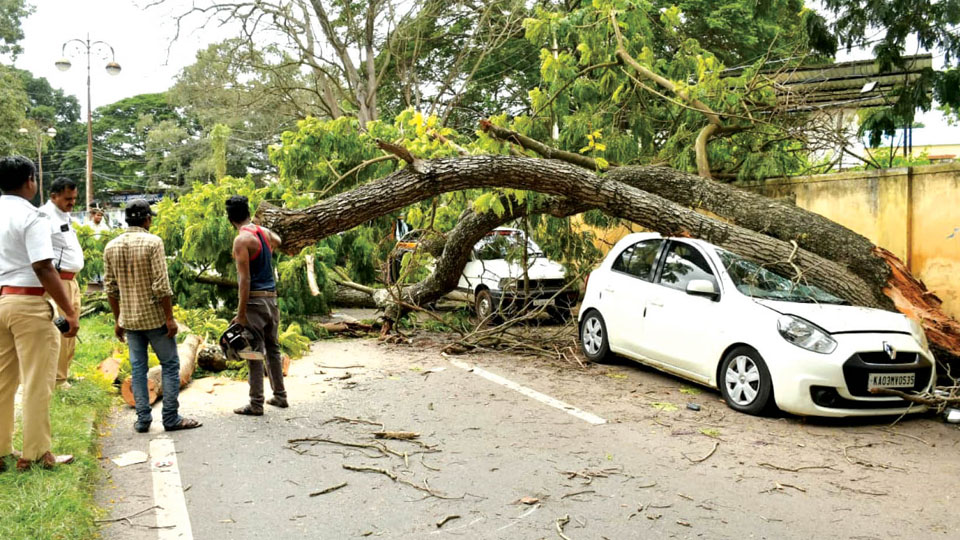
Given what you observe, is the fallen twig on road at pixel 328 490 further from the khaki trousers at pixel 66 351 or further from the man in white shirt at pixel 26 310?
the khaki trousers at pixel 66 351

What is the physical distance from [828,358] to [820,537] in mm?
2478

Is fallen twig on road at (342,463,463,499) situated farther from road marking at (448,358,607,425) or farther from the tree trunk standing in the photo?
the tree trunk standing

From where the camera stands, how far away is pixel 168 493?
15.6 ft

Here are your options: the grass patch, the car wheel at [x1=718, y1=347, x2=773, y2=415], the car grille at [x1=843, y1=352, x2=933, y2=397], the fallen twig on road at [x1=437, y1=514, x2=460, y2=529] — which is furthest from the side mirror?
the grass patch

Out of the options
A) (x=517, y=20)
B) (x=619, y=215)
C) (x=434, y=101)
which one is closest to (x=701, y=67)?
(x=619, y=215)

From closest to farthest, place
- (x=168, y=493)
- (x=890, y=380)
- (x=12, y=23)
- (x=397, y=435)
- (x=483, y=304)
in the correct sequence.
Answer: (x=168, y=493), (x=397, y=435), (x=890, y=380), (x=483, y=304), (x=12, y=23)

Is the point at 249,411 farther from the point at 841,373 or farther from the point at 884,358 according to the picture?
the point at 884,358

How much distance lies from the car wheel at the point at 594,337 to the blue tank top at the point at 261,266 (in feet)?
13.2

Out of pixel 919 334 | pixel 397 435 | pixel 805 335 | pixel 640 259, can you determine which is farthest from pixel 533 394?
pixel 919 334

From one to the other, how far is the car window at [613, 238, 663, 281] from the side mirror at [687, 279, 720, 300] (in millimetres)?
935

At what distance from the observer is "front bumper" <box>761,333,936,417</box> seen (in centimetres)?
620

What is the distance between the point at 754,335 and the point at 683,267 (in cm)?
146

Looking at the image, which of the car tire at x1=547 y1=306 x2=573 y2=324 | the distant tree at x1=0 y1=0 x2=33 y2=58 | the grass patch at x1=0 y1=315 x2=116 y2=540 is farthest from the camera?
the distant tree at x1=0 y1=0 x2=33 y2=58

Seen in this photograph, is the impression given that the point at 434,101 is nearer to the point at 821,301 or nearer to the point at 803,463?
the point at 821,301
